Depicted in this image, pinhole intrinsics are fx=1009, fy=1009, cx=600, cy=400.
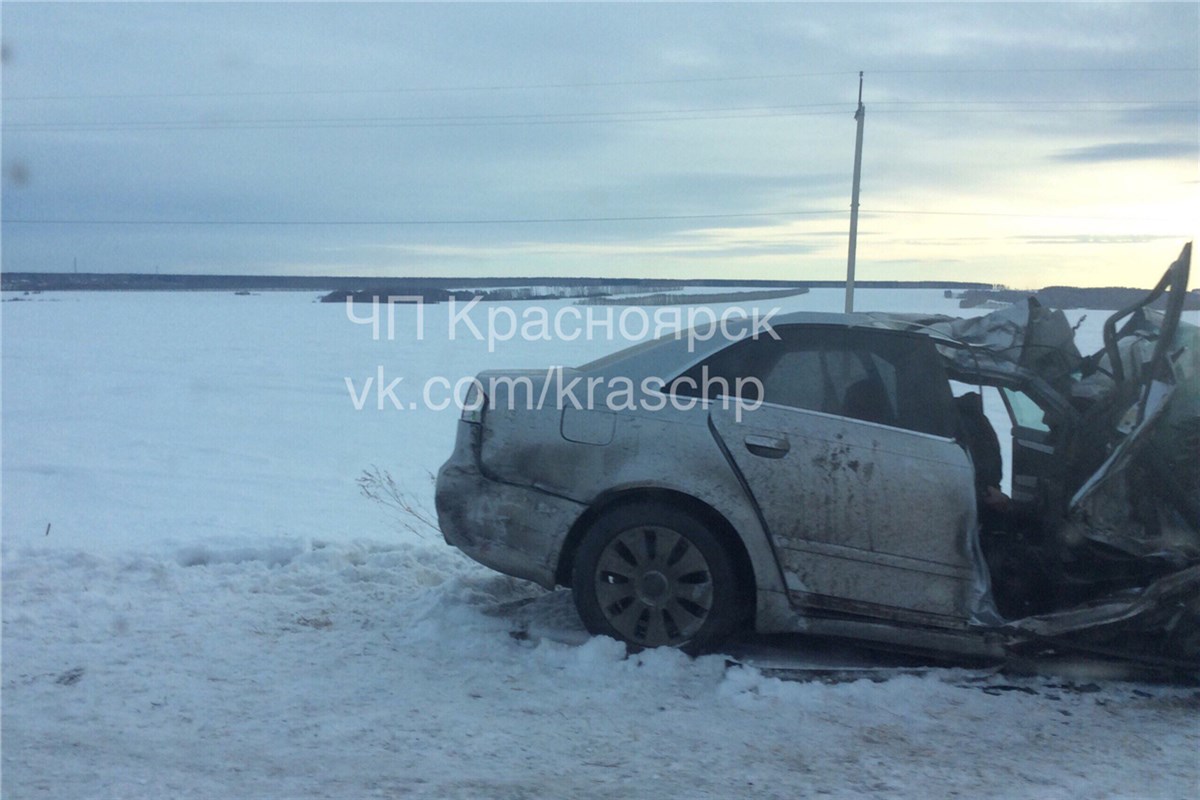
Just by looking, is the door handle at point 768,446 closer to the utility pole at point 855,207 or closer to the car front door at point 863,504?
the car front door at point 863,504

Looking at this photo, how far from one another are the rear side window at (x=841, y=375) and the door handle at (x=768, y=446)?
22 centimetres

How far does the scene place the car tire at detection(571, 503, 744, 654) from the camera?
4.65 meters

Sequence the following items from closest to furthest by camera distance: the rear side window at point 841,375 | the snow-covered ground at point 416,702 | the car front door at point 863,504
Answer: the snow-covered ground at point 416,702 < the car front door at point 863,504 < the rear side window at point 841,375

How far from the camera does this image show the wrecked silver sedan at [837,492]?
458 centimetres

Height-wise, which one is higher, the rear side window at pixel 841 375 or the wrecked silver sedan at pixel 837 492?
the rear side window at pixel 841 375

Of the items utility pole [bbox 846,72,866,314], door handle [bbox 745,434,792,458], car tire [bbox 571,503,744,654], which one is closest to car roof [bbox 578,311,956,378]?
door handle [bbox 745,434,792,458]

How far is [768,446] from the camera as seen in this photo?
15.3 feet

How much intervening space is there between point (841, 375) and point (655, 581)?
1336mm

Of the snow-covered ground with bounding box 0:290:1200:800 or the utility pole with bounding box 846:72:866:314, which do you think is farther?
the utility pole with bounding box 846:72:866:314

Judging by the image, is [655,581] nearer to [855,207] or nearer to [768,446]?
[768,446]

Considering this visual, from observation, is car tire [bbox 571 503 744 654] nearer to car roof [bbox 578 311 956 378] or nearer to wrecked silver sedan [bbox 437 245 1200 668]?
wrecked silver sedan [bbox 437 245 1200 668]

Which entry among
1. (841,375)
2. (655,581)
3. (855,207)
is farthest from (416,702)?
(855,207)

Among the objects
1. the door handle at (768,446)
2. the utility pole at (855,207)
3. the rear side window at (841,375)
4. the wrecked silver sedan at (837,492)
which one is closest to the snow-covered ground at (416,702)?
the wrecked silver sedan at (837,492)

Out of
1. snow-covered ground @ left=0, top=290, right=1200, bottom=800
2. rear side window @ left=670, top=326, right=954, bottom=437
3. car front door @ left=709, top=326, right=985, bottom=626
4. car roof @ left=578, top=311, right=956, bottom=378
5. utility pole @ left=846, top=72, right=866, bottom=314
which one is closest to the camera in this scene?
snow-covered ground @ left=0, top=290, right=1200, bottom=800
